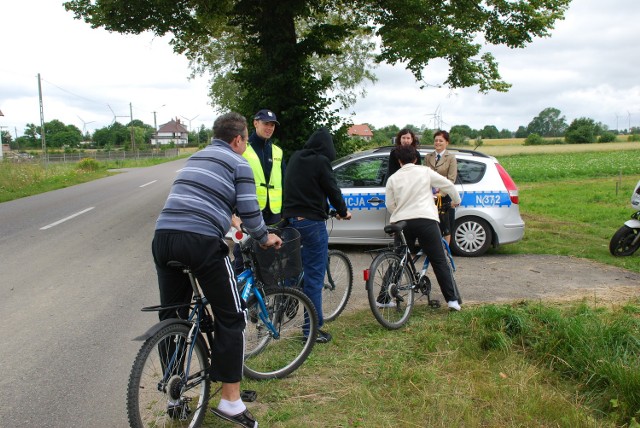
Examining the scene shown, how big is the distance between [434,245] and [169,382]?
10.2 feet

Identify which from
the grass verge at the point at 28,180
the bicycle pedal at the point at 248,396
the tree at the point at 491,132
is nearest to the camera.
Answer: the bicycle pedal at the point at 248,396

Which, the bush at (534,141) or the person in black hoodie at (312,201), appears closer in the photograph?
the person in black hoodie at (312,201)

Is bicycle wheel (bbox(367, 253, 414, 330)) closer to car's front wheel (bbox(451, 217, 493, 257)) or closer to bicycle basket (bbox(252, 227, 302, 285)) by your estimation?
bicycle basket (bbox(252, 227, 302, 285))

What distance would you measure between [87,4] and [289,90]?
20.1 ft

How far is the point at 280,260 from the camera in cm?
422

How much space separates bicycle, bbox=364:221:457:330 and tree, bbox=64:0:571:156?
7193 mm

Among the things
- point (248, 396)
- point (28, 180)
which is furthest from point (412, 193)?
point (28, 180)

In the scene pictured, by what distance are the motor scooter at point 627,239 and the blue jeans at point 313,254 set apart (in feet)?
19.7

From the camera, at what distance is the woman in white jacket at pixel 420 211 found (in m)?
5.55

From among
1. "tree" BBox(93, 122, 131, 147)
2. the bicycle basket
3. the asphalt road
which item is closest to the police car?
the asphalt road

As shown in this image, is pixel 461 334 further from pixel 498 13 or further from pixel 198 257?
pixel 498 13

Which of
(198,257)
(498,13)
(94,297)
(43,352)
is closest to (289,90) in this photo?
(498,13)

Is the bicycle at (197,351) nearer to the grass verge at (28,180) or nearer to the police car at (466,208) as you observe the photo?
the police car at (466,208)

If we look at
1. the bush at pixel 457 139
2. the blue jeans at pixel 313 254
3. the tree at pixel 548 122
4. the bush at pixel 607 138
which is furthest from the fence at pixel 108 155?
the tree at pixel 548 122
